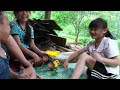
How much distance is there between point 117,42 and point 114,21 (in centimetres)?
15

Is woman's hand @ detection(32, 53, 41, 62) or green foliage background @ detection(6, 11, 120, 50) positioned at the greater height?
green foliage background @ detection(6, 11, 120, 50)

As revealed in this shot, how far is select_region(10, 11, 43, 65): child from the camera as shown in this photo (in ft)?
6.00

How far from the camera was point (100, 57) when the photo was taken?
174 centimetres

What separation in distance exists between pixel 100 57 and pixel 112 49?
0.30 feet

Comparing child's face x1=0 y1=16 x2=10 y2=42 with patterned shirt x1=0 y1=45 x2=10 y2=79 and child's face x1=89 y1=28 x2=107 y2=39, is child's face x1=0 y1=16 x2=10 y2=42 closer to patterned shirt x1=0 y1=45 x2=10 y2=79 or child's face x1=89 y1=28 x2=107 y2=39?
patterned shirt x1=0 y1=45 x2=10 y2=79

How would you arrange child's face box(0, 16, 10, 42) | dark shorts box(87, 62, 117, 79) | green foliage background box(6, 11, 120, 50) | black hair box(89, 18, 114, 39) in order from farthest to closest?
dark shorts box(87, 62, 117, 79)
black hair box(89, 18, 114, 39)
green foliage background box(6, 11, 120, 50)
child's face box(0, 16, 10, 42)

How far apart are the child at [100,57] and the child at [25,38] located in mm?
300

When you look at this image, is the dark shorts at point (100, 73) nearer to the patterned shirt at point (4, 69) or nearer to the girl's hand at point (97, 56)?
the girl's hand at point (97, 56)

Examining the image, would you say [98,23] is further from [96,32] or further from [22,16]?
[22,16]

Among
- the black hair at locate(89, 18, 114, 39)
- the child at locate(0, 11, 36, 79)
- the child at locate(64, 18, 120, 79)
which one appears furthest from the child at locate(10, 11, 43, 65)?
the black hair at locate(89, 18, 114, 39)

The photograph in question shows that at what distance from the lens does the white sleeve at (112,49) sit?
175 cm

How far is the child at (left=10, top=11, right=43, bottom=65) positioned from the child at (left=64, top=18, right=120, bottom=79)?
30 cm
